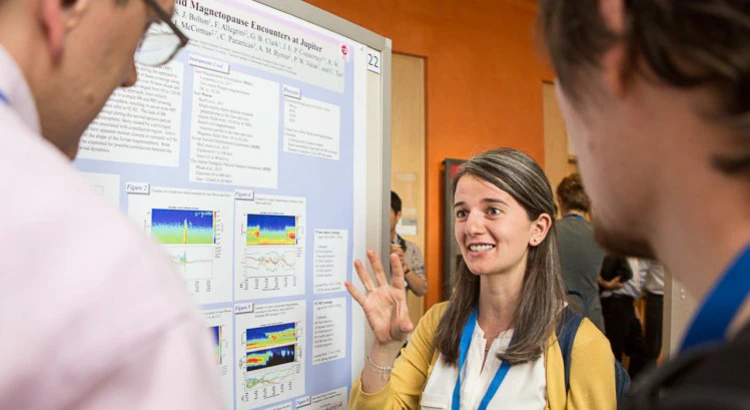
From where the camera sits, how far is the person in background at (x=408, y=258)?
3663 millimetres

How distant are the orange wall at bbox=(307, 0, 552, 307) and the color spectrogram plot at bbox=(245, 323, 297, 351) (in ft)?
10.7

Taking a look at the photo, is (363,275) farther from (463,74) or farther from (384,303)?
(463,74)

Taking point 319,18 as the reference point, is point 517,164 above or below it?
below

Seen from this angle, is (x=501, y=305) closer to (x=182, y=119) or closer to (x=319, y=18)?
(x=319, y=18)

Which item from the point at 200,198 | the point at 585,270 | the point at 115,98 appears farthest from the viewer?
the point at 585,270

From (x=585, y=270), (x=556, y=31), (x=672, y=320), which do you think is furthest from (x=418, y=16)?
(x=556, y=31)

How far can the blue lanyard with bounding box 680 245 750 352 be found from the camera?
1.48 ft

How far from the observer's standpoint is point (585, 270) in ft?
10.7

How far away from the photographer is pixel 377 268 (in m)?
1.59

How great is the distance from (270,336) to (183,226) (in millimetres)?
339

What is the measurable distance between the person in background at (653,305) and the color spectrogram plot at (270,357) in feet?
11.5

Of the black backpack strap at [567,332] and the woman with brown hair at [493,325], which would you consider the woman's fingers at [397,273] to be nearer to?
the woman with brown hair at [493,325]

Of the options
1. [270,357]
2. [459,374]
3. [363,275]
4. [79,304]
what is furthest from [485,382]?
[79,304]

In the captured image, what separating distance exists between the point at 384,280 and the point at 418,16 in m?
3.67
